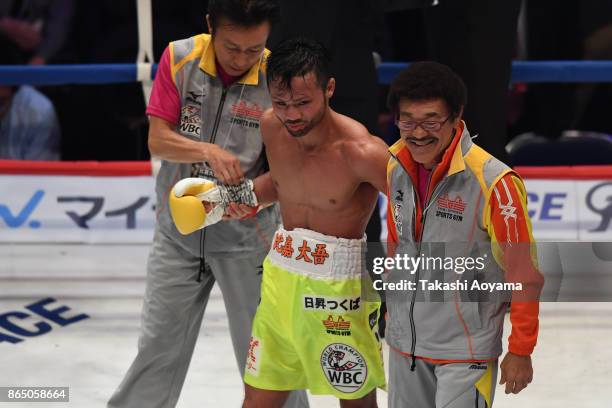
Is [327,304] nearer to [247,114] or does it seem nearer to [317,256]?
[317,256]

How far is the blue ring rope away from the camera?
4.77 m

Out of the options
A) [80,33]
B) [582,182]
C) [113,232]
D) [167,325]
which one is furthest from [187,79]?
[80,33]

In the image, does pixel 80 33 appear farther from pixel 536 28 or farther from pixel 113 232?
pixel 536 28

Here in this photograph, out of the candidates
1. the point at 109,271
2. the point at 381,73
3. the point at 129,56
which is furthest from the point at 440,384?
the point at 129,56

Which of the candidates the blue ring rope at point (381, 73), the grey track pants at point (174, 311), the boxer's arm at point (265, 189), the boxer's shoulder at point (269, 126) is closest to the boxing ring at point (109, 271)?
the blue ring rope at point (381, 73)

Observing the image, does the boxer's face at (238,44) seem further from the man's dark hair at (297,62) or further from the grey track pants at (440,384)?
the grey track pants at (440,384)

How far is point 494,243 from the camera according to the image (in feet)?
8.21

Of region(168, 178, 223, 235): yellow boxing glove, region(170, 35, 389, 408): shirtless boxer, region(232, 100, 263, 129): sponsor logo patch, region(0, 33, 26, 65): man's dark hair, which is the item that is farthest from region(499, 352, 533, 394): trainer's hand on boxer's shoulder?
region(0, 33, 26, 65): man's dark hair

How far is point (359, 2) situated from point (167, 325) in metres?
1.39

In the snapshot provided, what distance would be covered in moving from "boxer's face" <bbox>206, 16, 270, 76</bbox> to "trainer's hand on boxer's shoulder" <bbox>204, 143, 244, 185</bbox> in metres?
0.26

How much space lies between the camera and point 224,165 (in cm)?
300

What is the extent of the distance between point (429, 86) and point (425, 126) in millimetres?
92

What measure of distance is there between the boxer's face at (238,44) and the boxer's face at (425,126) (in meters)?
0.69

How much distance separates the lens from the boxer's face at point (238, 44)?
120 inches
